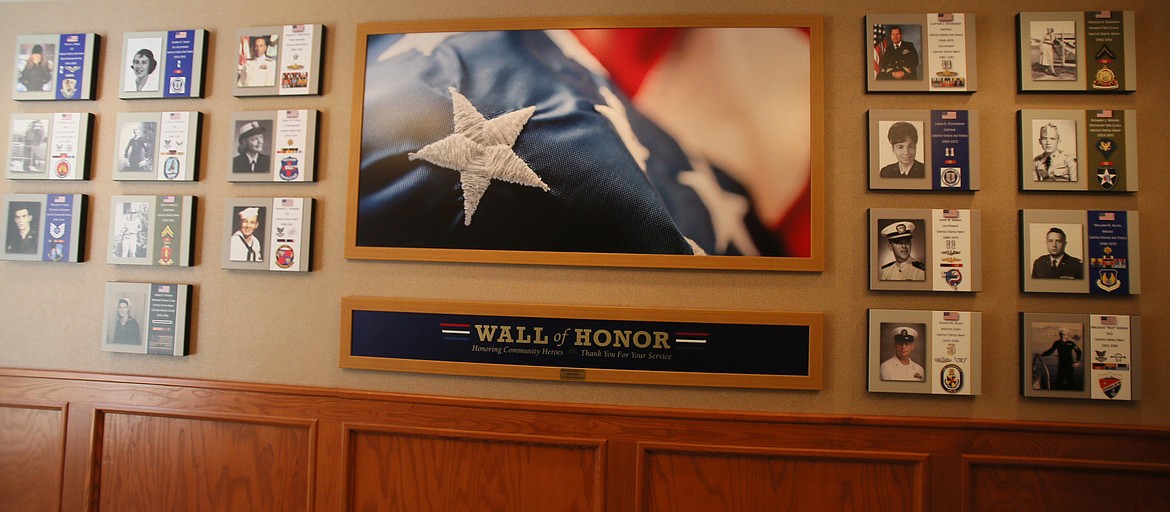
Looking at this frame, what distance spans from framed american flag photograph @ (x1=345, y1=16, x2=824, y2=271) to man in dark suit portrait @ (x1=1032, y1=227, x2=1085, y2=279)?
76 centimetres

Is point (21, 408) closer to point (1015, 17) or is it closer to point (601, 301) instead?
point (601, 301)

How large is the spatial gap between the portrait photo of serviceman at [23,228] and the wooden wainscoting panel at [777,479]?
268cm

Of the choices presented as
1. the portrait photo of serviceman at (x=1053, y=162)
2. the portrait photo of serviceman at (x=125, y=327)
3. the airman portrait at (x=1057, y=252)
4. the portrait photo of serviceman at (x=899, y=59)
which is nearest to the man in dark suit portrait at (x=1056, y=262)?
the airman portrait at (x=1057, y=252)

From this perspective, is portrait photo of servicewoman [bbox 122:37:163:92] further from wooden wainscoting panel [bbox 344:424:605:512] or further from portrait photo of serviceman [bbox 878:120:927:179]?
portrait photo of serviceman [bbox 878:120:927:179]

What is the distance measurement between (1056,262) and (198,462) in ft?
11.0

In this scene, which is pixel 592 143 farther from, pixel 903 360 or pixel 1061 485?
pixel 1061 485

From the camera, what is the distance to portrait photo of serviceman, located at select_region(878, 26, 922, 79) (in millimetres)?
1989

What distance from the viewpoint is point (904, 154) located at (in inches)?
77.4

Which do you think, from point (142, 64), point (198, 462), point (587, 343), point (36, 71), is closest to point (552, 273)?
point (587, 343)

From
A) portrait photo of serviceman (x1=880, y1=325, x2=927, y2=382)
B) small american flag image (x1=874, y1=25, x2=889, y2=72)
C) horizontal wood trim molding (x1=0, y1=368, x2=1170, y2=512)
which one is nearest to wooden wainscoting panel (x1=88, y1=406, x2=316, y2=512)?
horizontal wood trim molding (x1=0, y1=368, x2=1170, y2=512)

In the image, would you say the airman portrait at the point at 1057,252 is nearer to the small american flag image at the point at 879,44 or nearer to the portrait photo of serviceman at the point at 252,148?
the small american flag image at the point at 879,44

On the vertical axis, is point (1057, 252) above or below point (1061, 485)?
above

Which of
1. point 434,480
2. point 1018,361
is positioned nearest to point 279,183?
point 434,480

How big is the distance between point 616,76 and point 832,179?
2.95ft
